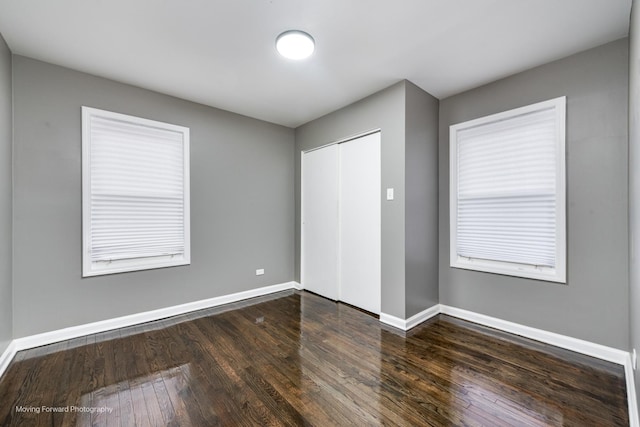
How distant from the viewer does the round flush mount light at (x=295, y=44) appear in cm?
212

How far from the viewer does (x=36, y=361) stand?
2.22m

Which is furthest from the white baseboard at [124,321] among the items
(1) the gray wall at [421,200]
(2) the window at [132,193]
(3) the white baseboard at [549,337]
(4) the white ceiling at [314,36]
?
(3) the white baseboard at [549,337]

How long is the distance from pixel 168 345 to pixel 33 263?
1405 mm

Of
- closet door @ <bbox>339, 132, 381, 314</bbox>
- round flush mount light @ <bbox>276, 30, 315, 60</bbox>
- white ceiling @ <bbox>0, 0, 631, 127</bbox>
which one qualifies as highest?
white ceiling @ <bbox>0, 0, 631, 127</bbox>

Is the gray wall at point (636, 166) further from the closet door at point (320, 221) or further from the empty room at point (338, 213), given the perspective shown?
the closet door at point (320, 221)

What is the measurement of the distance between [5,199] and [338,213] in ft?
10.4

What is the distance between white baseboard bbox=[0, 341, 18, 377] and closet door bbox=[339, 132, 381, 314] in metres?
3.12

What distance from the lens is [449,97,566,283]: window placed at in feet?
8.23

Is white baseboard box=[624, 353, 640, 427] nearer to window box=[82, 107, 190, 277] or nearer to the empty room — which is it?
the empty room

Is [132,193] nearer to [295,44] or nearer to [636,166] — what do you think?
[295,44]

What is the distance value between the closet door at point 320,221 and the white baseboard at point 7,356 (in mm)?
3023

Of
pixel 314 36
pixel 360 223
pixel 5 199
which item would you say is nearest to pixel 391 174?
pixel 360 223

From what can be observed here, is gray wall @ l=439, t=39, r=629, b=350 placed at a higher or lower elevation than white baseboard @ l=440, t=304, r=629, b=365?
higher

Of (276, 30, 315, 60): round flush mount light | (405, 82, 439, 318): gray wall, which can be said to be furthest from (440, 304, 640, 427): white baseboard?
(276, 30, 315, 60): round flush mount light
